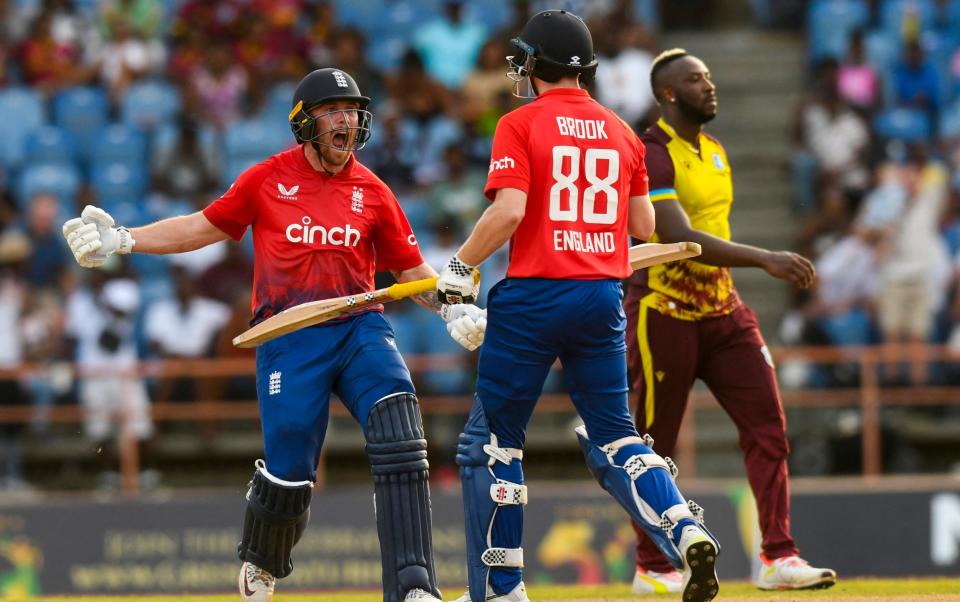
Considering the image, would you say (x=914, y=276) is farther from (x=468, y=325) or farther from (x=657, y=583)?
(x=468, y=325)

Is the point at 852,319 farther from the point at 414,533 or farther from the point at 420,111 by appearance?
the point at 414,533

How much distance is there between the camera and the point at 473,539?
776cm

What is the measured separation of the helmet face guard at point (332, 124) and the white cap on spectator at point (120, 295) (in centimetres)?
784

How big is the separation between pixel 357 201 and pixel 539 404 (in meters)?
6.82

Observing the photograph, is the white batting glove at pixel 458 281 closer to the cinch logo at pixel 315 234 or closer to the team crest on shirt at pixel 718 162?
the cinch logo at pixel 315 234

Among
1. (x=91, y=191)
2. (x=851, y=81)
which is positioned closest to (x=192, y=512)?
(x=91, y=191)

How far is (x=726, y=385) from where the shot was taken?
9141 mm

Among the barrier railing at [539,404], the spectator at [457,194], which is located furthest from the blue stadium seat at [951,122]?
the spectator at [457,194]

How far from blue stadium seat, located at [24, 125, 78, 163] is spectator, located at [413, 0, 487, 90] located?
12.5 ft

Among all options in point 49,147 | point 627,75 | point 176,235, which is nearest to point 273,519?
point 176,235

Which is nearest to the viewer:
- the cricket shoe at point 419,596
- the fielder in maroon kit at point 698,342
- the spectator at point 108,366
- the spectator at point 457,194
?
the cricket shoe at point 419,596

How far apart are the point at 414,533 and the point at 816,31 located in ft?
40.1

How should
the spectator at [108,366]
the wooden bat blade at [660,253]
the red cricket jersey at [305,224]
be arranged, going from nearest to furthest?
the wooden bat blade at [660,253]
the red cricket jersey at [305,224]
the spectator at [108,366]

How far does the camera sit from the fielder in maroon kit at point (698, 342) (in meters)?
9.02
